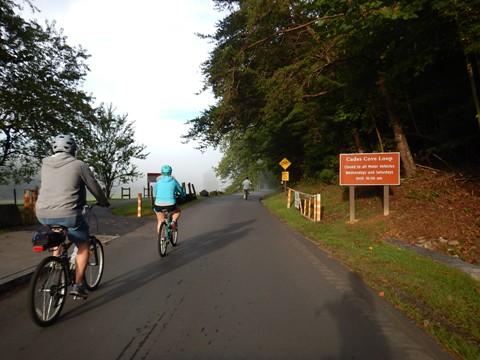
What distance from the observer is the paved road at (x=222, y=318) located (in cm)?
296

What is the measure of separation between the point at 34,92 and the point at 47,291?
46.4ft

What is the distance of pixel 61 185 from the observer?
3.68 m

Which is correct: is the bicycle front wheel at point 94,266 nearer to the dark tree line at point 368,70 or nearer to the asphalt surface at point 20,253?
the asphalt surface at point 20,253

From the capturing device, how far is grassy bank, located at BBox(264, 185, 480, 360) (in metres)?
3.38

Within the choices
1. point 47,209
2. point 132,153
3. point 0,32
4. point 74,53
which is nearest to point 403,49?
point 47,209

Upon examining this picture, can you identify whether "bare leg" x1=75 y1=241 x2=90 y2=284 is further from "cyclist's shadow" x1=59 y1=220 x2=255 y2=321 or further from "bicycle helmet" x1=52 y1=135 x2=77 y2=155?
"bicycle helmet" x1=52 y1=135 x2=77 y2=155

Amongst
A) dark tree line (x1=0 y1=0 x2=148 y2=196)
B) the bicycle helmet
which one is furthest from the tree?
the bicycle helmet

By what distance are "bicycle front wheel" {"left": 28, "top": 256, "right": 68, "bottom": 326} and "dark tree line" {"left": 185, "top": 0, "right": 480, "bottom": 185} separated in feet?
24.5

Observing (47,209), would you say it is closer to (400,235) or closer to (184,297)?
(184,297)

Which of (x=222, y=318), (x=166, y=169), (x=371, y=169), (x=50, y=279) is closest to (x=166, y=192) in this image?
(x=166, y=169)

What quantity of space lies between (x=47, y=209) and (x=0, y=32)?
13537mm

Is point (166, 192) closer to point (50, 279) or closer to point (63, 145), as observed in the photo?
point (63, 145)

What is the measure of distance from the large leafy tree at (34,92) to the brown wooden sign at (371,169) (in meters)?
12.9

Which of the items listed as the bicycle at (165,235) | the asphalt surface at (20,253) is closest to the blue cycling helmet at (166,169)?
the bicycle at (165,235)
